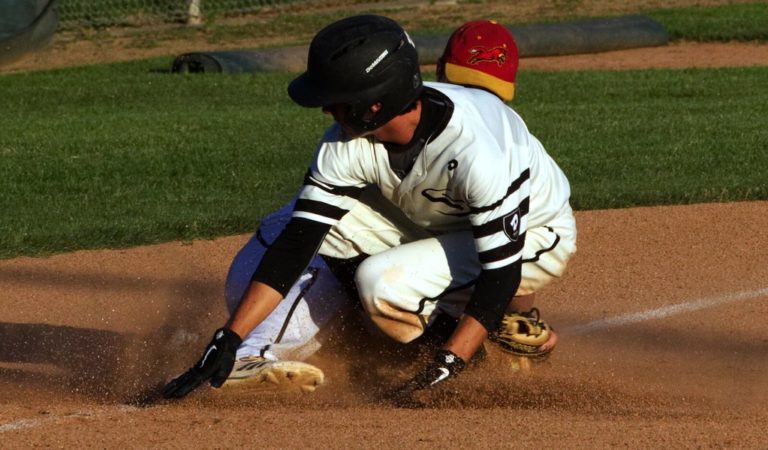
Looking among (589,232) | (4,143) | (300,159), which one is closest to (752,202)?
(589,232)

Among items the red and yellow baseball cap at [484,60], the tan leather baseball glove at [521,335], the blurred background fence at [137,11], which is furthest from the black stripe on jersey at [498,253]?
the blurred background fence at [137,11]

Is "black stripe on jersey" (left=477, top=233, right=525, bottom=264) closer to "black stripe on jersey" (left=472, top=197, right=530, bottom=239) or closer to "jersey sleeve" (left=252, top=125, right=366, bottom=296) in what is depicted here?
"black stripe on jersey" (left=472, top=197, right=530, bottom=239)

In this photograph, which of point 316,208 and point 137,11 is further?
point 137,11

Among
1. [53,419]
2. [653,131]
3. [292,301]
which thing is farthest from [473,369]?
[653,131]

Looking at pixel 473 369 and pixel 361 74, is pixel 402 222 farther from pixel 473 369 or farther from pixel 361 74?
pixel 361 74

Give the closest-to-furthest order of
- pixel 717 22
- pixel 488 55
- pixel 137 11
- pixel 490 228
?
pixel 490 228
pixel 488 55
pixel 717 22
pixel 137 11

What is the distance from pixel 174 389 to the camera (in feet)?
13.7

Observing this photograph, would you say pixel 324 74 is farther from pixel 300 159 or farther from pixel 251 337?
pixel 300 159

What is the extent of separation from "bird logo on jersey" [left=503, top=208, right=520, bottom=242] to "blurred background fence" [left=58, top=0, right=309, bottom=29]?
13.8 meters

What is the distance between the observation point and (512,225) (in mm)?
4355

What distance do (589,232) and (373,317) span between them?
9.22 ft

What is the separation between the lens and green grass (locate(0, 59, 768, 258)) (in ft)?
25.2

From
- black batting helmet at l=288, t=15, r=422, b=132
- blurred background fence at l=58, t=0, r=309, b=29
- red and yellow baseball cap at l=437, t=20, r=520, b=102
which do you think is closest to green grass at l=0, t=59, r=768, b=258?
red and yellow baseball cap at l=437, t=20, r=520, b=102

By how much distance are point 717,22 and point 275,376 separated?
12842 millimetres
